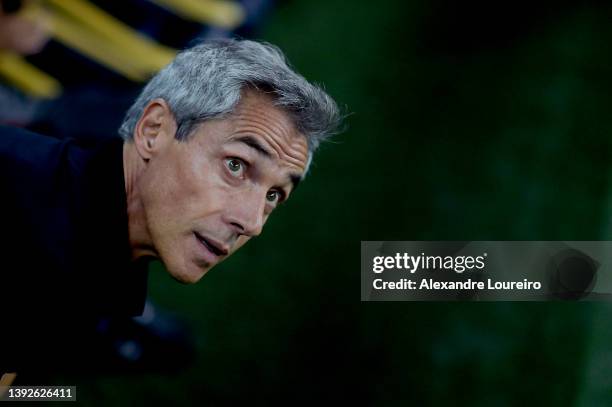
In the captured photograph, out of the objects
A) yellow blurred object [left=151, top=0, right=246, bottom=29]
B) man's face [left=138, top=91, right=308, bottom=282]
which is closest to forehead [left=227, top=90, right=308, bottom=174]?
man's face [left=138, top=91, right=308, bottom=282]

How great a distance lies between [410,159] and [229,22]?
58 cm

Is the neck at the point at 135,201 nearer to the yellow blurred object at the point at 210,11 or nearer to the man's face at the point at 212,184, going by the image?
the man's face at the point at 212,184

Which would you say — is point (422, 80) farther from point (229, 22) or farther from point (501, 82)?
point (229, 22)

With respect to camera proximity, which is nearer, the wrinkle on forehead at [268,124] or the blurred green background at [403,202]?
the wrinkle on forehead at [268,124]

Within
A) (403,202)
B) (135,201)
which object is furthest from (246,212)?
(403,202)

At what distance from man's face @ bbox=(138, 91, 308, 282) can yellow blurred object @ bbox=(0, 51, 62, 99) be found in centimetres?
60

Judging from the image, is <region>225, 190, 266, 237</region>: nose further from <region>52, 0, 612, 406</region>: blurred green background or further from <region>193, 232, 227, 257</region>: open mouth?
<region>52, 0, 612, 406</region>: blurred green background

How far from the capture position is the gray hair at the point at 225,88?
3.77ft

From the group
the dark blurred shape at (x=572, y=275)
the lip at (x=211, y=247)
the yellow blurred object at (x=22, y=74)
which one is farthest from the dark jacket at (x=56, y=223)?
the dark blurred shape at (x=572, y=275)

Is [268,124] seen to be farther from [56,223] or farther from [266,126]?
[56,223]

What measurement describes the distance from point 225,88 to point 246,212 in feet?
0.73

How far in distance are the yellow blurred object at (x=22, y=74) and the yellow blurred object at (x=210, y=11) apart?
1.16 ft

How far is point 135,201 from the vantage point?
1182 millimetres

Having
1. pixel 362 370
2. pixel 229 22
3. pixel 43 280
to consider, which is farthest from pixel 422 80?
pixel 43 280
